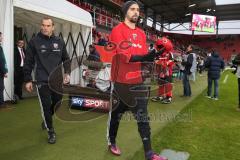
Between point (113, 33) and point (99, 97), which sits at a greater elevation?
point (113, 33)

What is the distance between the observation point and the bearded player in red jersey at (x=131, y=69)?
384 cm

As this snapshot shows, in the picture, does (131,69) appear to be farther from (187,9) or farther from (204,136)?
(187,9)

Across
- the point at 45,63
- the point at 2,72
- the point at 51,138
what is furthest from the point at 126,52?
the point at 2,72

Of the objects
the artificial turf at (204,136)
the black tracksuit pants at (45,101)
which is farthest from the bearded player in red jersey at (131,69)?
the black tracksuit pants at (45,101)

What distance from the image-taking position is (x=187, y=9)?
35.8 metres

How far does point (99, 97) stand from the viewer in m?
7.30

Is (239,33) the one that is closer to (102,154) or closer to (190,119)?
(190,119)

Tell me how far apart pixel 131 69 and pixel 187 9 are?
110 ft

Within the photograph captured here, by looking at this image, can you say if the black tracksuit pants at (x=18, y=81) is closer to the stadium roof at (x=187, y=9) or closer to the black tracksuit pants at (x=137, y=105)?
the black tracksuit pants at (x=137, y=105)

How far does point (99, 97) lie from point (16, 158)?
3.23 meters

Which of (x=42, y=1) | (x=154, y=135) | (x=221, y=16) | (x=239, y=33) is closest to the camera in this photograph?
(x=154, y=135)

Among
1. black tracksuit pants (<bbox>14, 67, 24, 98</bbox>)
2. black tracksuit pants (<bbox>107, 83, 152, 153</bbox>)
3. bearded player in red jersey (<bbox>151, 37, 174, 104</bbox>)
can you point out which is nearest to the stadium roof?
bearded player in red jersey (<bbox>151, 37, 174, 104</bbox>)

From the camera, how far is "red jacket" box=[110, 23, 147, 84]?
384cm

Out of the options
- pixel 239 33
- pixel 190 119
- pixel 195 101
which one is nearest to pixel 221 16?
pixel 239 33
